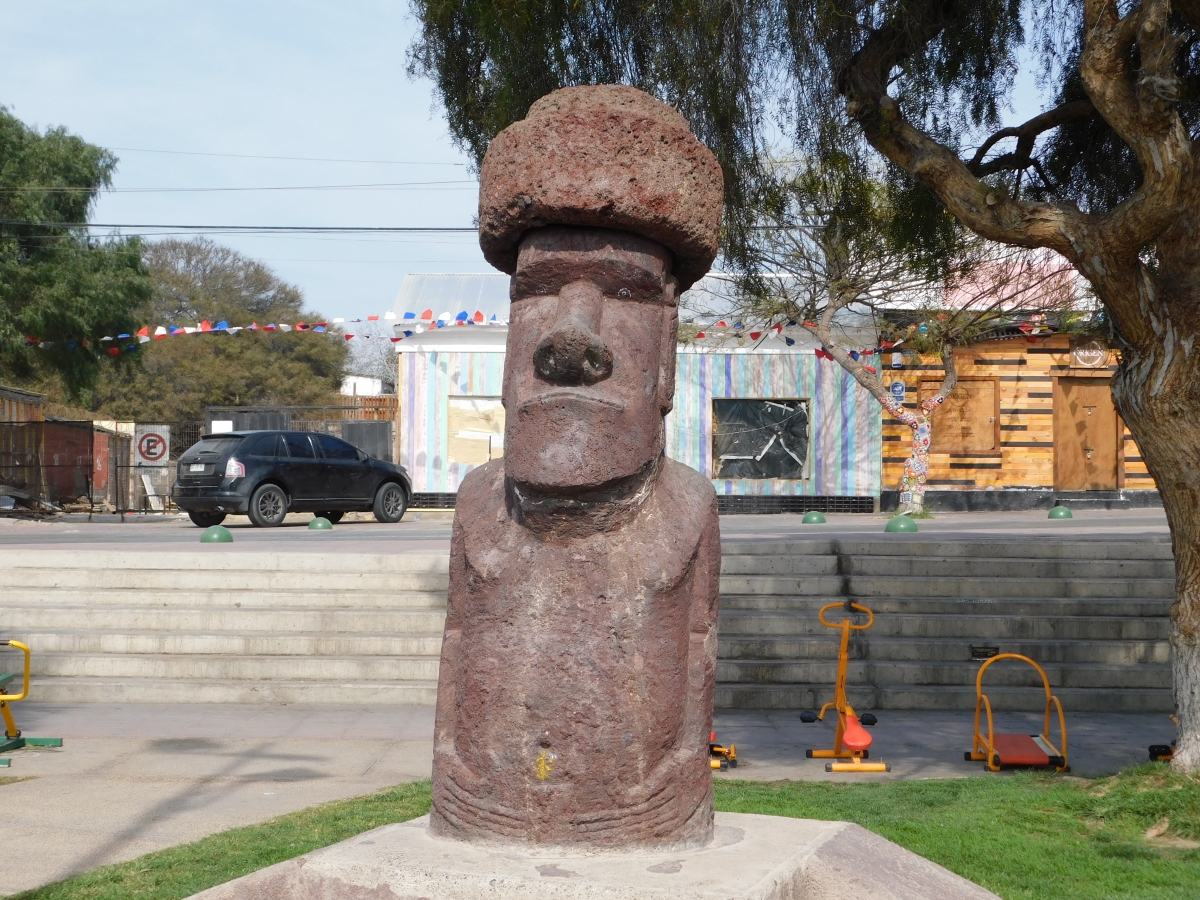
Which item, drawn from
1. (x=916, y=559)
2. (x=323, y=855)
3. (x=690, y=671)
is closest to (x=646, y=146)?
(x=690, y=671)

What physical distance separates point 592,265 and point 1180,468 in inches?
158

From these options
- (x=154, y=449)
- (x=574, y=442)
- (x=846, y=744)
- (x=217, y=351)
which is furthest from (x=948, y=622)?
(x=217, y=351)

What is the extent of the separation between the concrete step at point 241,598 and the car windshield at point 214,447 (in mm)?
6715

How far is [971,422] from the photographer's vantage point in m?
23.8

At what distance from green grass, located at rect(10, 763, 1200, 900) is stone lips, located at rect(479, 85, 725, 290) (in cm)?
298

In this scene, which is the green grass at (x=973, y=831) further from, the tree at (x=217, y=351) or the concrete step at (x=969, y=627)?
the tree at (x=217, y=351)

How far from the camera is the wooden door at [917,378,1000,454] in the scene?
77.9 feet

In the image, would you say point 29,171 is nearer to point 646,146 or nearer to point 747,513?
point 747,513

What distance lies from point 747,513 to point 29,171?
51.6 ft

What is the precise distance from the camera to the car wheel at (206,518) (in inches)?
728

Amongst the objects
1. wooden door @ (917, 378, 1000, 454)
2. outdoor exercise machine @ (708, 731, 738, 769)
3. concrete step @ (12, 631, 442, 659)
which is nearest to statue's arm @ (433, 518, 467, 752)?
outdoor exercise machine @ (708, 731, 738, 769)

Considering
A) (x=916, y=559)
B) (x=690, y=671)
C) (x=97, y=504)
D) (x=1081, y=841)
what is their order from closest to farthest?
(x=690, y=671) → (x=1081, y=841) → (x=916, y=559) → (x=97, y=504)

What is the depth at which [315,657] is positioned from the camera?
32.4 feet

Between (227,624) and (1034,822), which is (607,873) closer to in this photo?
(1034,822)
